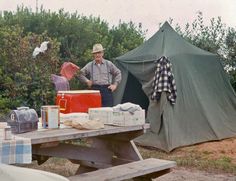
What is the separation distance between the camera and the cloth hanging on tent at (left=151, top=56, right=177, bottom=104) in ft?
23.6

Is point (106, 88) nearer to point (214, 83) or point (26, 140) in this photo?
point (214, 83)

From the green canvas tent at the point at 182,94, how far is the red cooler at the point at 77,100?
296 cm

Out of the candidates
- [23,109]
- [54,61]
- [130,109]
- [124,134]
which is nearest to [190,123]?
[54,61]

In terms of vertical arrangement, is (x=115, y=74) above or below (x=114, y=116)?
above

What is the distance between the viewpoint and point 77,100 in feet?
14.0

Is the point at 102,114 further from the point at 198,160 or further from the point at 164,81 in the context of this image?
the point at 164,81

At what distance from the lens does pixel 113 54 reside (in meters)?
9.89

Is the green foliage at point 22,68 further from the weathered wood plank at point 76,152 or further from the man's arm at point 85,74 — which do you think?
the weathered wood plank at point 76,152

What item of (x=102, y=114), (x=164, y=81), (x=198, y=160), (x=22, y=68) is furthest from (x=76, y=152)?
(x=22, y=68)

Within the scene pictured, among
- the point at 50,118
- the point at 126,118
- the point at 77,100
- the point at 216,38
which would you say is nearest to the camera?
the point at 50,118

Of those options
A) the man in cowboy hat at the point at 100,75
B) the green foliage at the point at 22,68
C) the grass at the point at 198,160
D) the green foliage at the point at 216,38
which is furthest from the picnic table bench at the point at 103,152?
the green foliage at the point at 216,38

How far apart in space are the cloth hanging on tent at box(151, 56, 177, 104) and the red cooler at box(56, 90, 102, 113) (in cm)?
286

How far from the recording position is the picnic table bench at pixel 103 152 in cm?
367

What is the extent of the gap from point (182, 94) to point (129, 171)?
3819mm
